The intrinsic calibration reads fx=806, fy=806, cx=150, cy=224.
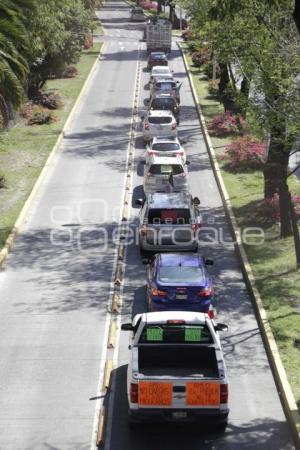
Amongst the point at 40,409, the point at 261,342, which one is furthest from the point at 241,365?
the point at 40,409

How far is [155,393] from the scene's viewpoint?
13.8 m

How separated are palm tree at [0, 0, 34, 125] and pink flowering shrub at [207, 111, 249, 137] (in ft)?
59.2

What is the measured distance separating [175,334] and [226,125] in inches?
1258

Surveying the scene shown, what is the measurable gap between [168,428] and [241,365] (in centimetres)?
352

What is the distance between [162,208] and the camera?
24828 mm

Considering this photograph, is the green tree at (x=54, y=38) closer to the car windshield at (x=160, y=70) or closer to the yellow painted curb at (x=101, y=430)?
the car windshield at (x=160, y=70)

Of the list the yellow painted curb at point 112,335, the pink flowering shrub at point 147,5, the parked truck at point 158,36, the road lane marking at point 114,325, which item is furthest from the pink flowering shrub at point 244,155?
the pink flowering shrub at point 147,5

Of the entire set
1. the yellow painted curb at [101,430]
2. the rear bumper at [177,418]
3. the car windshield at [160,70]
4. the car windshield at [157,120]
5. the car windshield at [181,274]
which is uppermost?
the rear bumper at [177,418]

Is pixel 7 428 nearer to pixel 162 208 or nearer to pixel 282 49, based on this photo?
pixel 162 208

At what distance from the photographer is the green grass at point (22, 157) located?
31.2m

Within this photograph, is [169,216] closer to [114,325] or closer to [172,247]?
[172,247]

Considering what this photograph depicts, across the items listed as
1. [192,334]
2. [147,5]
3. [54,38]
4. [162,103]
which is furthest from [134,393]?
[147,5]

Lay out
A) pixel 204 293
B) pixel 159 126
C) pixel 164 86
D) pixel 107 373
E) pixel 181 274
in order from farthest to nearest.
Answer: pixel 164 86 → pixel 159 126 → pixel 181 274 → pixel 204 293 → pixel 107 373

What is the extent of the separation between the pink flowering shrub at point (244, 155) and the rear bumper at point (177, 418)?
24.5 meters
